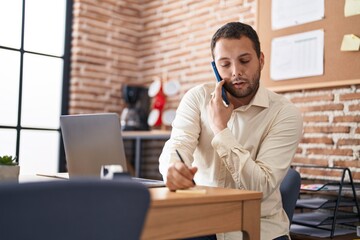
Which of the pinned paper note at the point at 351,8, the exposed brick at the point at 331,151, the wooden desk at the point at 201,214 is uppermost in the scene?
the pinned paper note at the point at 351,8

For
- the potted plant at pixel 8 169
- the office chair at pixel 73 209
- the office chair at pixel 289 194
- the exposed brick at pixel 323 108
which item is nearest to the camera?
the office chair at pixel 73 209

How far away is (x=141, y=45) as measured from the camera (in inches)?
176

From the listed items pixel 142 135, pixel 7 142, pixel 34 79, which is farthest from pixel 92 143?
pixel 34 79

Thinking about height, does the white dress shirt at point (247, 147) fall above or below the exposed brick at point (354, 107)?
below

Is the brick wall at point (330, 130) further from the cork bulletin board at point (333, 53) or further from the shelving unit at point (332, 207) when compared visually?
A: the shelving unit at point (332, 207)

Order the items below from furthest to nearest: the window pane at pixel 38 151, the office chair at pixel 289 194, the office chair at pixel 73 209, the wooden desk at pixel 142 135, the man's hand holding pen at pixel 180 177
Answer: the window pane at pixel 38 151 < the wooden desk at pixel 142 135 < the office chair at pixel 289 194 < the man's hand holding pen at pixel 180 177 < the office chair at pixel 73 209

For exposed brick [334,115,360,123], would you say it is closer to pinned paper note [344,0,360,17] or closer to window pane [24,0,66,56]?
pinned paper note [344,0,360,17]

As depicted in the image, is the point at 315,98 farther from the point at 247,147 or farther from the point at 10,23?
the point at 10,23

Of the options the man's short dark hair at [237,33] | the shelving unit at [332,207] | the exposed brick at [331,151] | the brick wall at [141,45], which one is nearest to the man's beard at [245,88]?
the man's short dark hair at [237,33]

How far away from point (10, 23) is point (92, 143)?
2.69 m

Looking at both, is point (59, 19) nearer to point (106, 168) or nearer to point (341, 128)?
point (341, 128)

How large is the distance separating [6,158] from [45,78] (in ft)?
8.50

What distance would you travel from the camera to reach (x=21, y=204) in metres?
0.66

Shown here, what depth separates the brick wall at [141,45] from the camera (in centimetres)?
375
